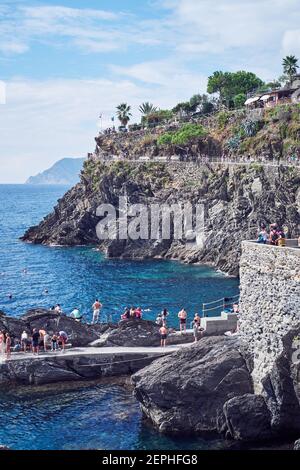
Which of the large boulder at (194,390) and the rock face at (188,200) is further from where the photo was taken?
the rock face at (188,200)

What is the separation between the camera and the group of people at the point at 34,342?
30172mm

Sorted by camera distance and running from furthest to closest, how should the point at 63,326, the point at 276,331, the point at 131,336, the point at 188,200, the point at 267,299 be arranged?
the point at 188,200, the point at 63,326, the point at 131,336, the point at 267,299, the point at 276,331

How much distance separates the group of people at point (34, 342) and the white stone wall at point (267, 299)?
1033 cm

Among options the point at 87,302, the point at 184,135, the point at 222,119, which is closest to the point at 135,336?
the point at 87,302

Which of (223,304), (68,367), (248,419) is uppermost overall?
(223,304)

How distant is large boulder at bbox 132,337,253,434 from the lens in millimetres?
23500

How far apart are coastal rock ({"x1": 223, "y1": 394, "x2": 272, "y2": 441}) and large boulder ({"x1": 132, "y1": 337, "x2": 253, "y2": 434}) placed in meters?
0.63

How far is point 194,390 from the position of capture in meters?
23.7

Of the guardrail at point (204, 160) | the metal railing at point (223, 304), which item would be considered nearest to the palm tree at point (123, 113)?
the guardrail at point (204, 160)

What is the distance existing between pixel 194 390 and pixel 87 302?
2844 centimetres

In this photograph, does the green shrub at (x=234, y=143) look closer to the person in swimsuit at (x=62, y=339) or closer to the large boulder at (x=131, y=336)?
the large boulder at (x=131, y=336)

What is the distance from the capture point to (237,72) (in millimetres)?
123688

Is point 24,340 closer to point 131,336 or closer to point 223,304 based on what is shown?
point 131,336

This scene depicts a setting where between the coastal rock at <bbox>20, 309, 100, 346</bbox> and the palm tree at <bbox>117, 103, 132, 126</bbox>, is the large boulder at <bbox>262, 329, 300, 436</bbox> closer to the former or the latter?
the coastal rock at <bbox>20, 309, 100, 346</bbox>
